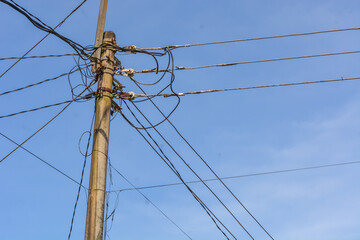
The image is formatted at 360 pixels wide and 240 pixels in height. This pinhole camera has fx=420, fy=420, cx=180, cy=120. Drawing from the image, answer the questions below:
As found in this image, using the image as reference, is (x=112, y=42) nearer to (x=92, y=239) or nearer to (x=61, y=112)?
(x=61, y=112)

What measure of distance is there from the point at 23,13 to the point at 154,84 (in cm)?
292

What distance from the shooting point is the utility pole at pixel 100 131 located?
6539 mm

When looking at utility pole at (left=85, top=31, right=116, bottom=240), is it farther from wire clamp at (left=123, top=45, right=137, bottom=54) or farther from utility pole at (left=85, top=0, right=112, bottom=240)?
wire clamp at (left=123, top=45, right=137, bottom=54)

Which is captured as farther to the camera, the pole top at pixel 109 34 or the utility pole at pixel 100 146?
the pole top at pixel 109 34

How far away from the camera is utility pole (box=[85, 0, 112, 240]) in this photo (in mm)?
6539

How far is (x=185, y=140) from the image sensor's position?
30.8ft

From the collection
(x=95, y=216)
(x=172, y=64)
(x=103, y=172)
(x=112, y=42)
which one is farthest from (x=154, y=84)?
(x=95, y=216)

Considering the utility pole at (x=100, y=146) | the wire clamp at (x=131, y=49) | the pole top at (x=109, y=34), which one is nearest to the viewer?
the utility pole at (x=100, y=146)

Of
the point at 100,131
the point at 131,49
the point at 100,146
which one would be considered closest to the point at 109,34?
the point at 131,49

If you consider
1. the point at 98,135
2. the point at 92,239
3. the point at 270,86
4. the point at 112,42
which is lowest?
the point at 92,239

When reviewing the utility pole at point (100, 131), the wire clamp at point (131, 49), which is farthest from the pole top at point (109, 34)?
the wire clamp at point (131, 49)

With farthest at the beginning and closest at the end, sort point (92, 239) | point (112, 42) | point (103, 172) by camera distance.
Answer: point (112, 42)
point (103, 172)
point (92, 239)

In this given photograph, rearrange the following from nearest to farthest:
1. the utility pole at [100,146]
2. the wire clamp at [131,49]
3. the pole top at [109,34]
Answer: the utility pole at [100,146], the pole top at [109,34], the wire clamp at [131,49]

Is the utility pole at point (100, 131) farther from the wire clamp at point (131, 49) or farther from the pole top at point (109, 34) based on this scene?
the wire clamp at point (131, 49)
